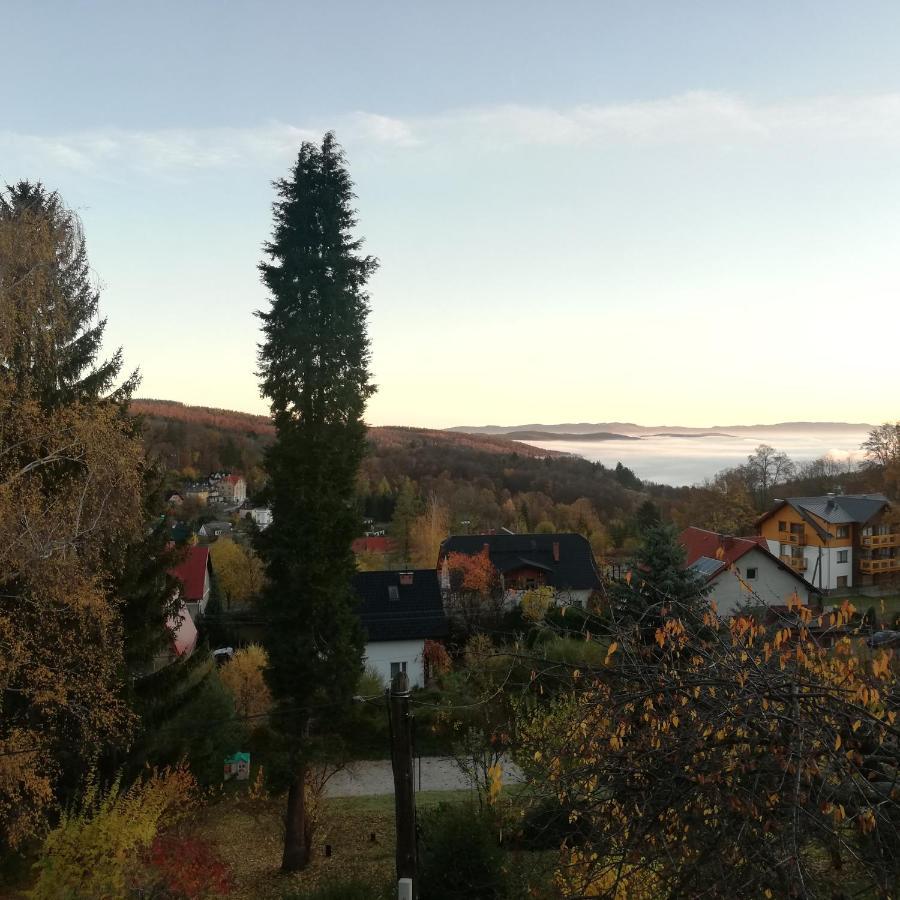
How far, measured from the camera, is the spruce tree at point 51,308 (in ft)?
33.3

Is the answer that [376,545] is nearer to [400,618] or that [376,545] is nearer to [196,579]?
[196,579]

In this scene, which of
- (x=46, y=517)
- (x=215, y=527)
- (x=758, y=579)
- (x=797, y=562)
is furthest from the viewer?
(x=215, y=527)

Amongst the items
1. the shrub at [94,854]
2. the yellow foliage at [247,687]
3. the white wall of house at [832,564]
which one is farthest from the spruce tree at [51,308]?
the white wall of house at [832,564]

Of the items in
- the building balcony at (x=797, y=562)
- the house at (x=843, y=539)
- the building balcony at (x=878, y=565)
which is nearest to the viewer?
the building balcony at (x=797, y=562)

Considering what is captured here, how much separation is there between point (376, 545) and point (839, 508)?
32.6 metres

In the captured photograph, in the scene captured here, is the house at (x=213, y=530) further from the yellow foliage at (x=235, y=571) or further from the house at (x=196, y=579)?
the house at (x=196, y=579)

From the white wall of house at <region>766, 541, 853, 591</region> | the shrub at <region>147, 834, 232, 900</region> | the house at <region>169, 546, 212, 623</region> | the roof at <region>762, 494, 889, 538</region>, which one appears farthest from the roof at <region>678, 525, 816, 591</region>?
Answer: the house at <region>169, 546, 212, 623</region>

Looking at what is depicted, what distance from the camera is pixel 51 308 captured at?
10891 millimetres

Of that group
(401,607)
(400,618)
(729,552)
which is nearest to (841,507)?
(729,552)

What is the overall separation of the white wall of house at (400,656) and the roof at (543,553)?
796 centimetres

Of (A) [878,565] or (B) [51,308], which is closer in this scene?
(B) [51,308]

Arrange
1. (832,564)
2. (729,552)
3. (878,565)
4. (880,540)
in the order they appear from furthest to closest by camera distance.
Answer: (880,540), (878,565), (832,564), (729,552)

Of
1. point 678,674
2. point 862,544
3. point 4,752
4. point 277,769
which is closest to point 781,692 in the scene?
point 678,674

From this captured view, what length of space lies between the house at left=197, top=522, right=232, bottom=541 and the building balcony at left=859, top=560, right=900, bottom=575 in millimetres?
48894
